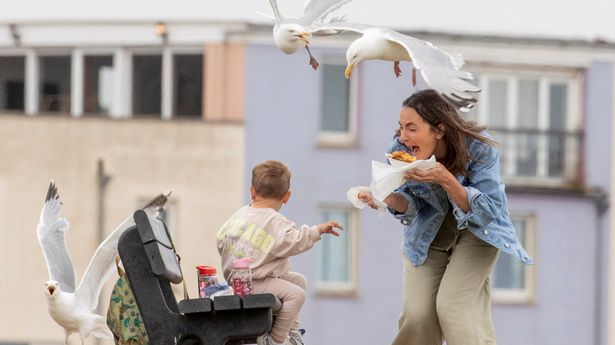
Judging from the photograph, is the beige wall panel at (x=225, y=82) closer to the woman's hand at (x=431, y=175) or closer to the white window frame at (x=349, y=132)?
the white window frame at (x=349, y=132)

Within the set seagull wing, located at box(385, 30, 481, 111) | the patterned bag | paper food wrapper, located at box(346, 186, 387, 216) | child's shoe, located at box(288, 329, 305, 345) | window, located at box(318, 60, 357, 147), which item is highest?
window, located at box(318, 60, 357, 147)

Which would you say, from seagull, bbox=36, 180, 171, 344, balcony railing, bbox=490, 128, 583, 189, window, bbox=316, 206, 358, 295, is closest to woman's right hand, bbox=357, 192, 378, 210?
seagull, bbox=36, 180, 171, 344

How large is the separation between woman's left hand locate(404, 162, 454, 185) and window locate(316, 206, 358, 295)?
25227mm

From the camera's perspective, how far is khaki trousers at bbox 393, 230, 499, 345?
655cm

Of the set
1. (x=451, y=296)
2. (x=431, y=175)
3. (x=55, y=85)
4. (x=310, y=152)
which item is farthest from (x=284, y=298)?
(x=55, y=85)

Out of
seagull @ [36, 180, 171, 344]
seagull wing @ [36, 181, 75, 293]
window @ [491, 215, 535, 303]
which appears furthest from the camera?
window @ [491, 215, 535, 303]

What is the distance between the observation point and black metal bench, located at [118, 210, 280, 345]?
6062 millimetres

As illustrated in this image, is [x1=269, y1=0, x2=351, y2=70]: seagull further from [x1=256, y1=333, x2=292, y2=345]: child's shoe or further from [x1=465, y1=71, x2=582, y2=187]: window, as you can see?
[x1=465, y1=71, x2=582, y2=187]: window

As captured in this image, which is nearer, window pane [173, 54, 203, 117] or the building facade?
the building facade

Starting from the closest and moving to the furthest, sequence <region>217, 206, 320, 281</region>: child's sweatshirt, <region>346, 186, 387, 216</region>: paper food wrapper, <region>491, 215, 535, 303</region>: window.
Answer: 1. <region>346, 186, 387, 216</region>: paper food wrapper
2. <region>217, 206, 320, 281</region>: child's sweatshirt
3. <region>491, 215, 535, 303</region>: window

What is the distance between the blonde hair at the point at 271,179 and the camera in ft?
23.0

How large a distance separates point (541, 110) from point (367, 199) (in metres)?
26.2

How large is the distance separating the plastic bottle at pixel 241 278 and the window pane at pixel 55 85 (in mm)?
25954

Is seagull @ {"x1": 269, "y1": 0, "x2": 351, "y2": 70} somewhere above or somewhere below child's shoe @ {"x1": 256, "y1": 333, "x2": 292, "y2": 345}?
above
